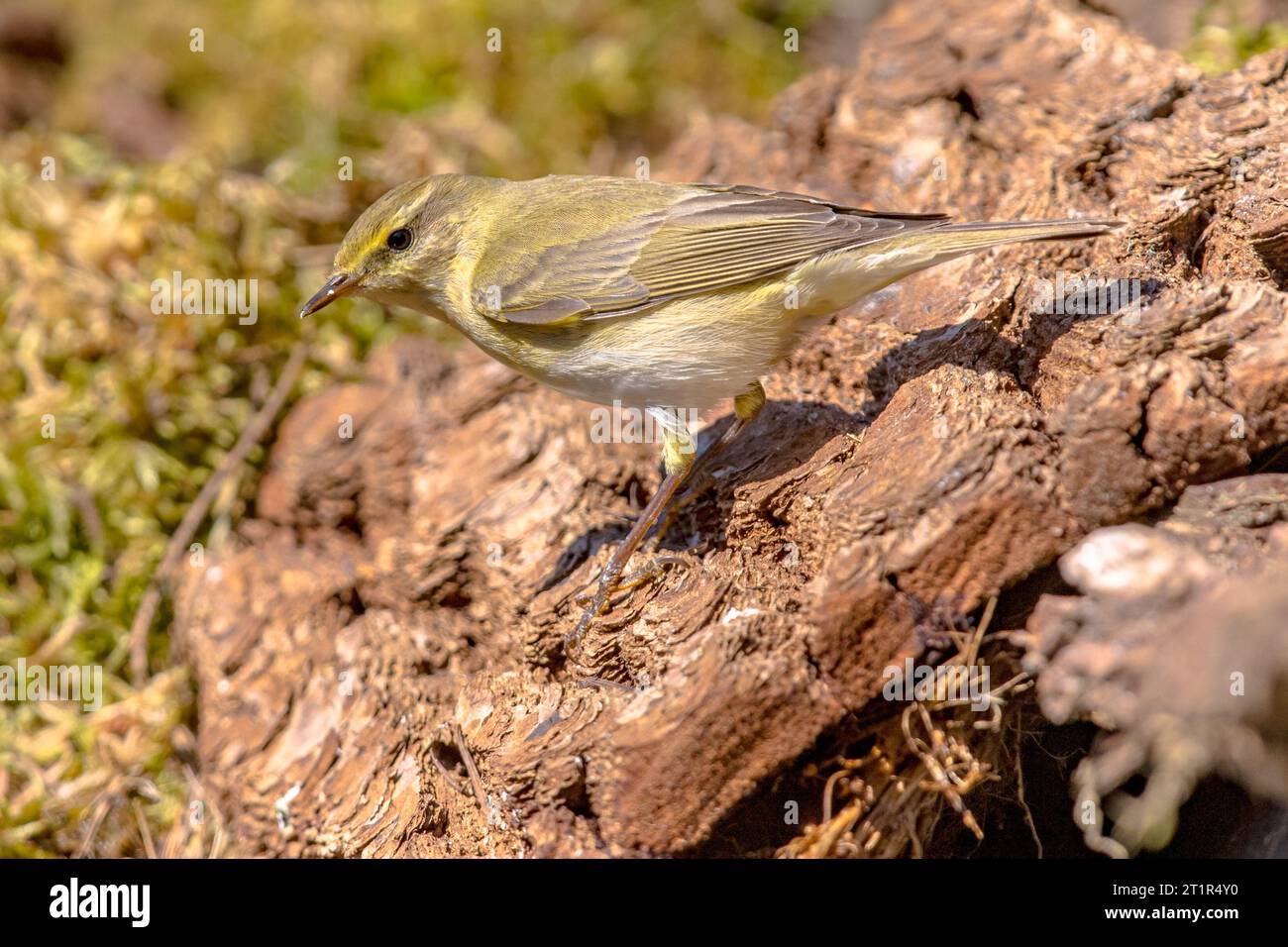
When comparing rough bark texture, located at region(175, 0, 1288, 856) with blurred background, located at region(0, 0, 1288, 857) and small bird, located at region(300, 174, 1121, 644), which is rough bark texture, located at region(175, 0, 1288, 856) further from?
blurred background, located at region(0, 0, 1288, 857)

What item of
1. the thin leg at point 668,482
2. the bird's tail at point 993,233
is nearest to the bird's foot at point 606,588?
the thin leg at point 668,482

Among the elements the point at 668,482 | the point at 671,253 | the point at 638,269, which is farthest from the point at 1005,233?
the point at 668,482

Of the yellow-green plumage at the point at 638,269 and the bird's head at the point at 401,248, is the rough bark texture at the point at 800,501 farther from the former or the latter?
the bird's head at the point at 401,248

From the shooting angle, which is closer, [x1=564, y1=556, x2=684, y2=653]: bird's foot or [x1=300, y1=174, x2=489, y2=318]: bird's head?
[x1=564, y1=556, x2=684, y2=653]: bird's foot

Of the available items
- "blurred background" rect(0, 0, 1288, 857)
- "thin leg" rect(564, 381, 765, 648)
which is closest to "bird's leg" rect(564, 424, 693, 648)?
"thin leg" rect(564, 381, 765, 648)

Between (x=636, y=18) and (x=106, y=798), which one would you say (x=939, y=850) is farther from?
(x=636, y=18)

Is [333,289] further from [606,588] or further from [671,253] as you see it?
[606,588]
